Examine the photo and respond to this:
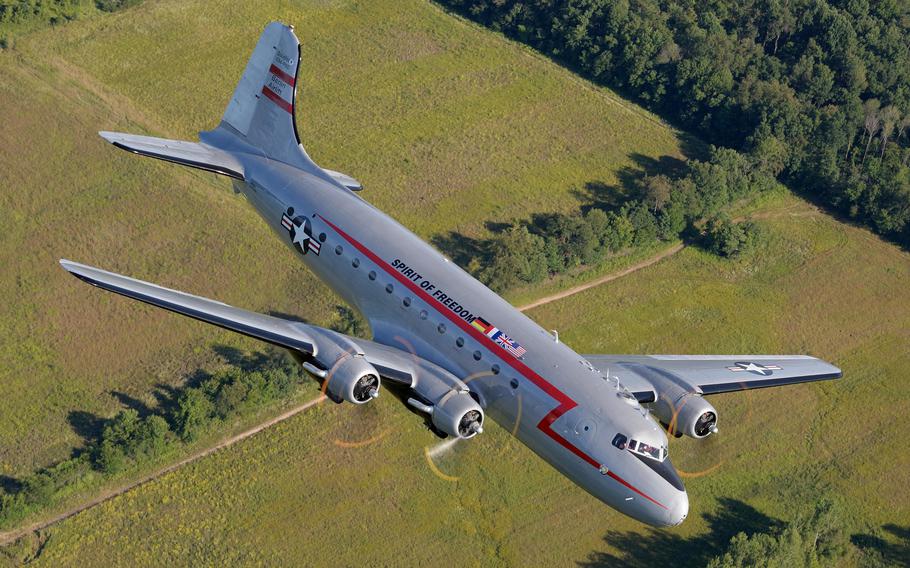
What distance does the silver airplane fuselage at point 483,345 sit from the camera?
140 feet

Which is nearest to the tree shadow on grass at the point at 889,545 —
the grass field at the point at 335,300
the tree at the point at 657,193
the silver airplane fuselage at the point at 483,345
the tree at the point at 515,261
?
the grass field at the point at 335,300

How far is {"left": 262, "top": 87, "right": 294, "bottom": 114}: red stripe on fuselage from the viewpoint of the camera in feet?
188

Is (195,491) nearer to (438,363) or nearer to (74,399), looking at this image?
(74,399)

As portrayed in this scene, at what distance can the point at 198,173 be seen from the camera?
81.6 meters

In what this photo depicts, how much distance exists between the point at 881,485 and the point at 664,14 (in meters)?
54.8

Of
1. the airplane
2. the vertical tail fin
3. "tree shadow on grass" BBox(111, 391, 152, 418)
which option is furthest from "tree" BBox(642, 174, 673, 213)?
"tree shadow on grass" BBox(111, 391, 152, 418)

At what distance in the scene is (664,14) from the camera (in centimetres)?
10138

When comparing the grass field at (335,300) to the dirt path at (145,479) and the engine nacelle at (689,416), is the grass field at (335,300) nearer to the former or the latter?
the dirt path at (145,479)

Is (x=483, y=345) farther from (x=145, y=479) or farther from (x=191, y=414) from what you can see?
(x=145, y=479)

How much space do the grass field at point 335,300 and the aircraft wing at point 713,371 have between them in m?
3.27

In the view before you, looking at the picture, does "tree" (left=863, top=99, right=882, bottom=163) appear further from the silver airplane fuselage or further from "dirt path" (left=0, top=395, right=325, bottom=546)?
"dirt path" (left=0, top=395, right=325, bottom=546)

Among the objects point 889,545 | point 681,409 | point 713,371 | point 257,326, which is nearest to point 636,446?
point 681,409

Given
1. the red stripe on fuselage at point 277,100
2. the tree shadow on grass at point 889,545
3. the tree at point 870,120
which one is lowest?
the tree shadow on grass at point 889,545

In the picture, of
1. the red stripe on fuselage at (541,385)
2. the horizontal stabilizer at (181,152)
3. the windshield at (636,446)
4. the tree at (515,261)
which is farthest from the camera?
the tree at (515,261)
